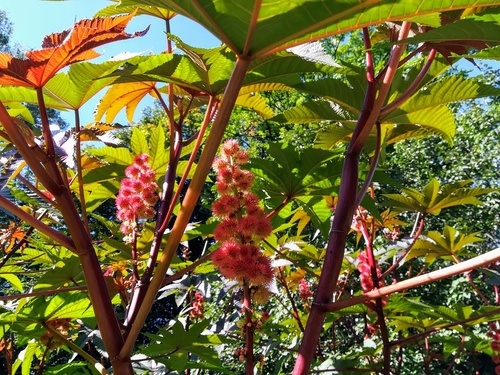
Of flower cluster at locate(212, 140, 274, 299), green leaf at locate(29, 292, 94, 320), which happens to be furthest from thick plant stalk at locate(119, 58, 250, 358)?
green leaf at locate(29, 292, 94, 320)

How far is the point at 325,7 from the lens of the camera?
489mm

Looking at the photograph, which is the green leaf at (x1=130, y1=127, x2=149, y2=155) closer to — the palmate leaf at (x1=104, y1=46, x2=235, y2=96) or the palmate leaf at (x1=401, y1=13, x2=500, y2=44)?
the palmate leaf at (x1=104, y1=46, x2=235, y2=96)

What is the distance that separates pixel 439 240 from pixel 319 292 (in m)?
1.58

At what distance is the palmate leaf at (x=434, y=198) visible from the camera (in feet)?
5.33

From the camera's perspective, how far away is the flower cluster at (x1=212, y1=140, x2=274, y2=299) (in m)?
0.65

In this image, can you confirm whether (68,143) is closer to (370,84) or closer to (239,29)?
(239,29)

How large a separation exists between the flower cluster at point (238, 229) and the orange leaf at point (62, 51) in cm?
27

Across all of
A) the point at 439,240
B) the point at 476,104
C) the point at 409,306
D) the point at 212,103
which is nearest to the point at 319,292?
the point at 212,103

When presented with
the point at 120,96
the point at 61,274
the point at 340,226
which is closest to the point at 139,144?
the point at 120,96

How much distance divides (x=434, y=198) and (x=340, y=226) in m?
1.29

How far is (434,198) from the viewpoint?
1715 millimetres

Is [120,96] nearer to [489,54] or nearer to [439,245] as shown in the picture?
[489,54]

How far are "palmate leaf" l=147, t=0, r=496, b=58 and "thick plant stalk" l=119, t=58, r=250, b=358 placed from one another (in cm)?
4

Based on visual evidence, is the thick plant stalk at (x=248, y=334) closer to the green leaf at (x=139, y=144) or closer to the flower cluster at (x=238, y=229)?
the flower cluster at (x=238, y=229)
